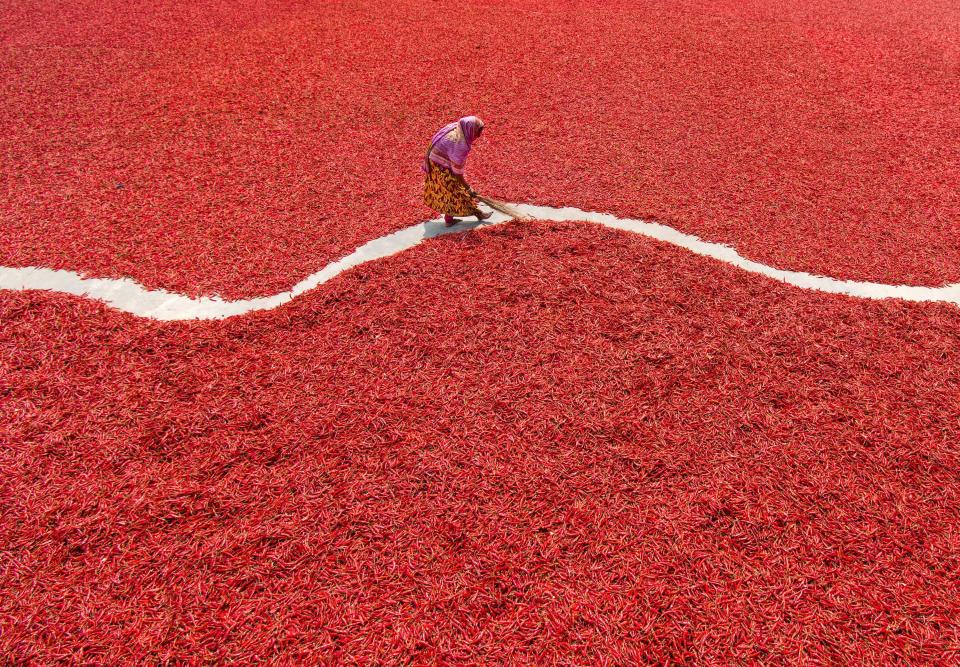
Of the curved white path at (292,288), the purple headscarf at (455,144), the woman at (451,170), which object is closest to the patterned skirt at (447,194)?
the woman at (451,170)

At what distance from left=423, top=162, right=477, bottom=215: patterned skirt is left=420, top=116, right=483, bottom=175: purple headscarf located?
0.45 feet

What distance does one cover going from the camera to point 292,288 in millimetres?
6262

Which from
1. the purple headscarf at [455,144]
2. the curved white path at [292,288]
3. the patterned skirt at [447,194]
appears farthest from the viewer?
the patterned skirt at [447,194]

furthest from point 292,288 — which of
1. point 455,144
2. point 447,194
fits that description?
point 455,144

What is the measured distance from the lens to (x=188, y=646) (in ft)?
11.0

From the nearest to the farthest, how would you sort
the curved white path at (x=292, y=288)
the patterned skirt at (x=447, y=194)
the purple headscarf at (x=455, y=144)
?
the curved white path at (x=292, y=288) < the purple headscarf at (x=455, y=144) < the patterned skirt at (x=447, y=194)

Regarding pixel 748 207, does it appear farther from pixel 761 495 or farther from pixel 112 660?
pixel 112 660

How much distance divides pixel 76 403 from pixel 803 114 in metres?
11.8

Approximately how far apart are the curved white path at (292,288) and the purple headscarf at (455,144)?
883 mm

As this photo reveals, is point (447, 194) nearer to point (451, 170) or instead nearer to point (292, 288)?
point (451, 170)

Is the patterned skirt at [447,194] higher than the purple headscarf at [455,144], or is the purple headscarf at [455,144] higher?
the purple headscarf at [455,144]

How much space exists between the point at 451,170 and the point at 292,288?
94.9 inches

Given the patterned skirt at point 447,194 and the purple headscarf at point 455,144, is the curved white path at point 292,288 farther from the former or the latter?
the purple headscarf at point 455,144

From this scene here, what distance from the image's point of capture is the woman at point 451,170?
662 cm
